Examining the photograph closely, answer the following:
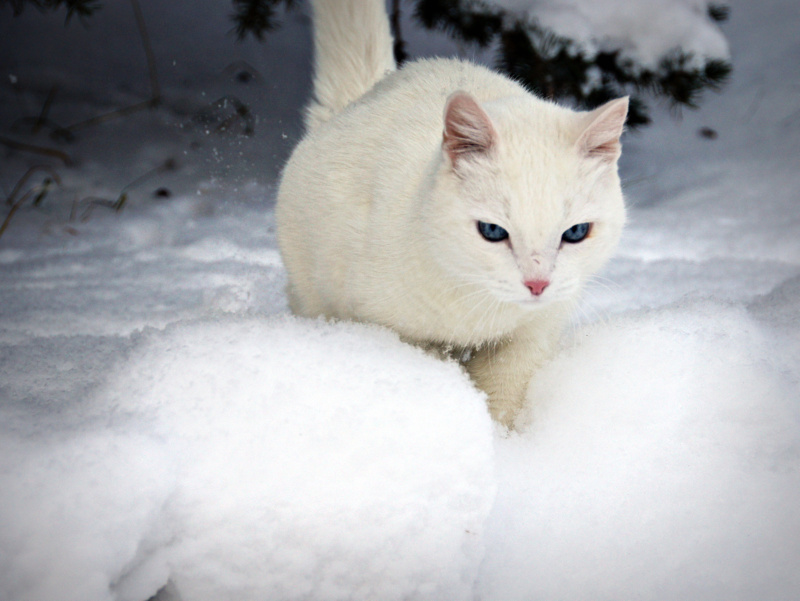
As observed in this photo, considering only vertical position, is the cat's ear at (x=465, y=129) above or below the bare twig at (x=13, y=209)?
above

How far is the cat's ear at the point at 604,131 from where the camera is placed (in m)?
1.16

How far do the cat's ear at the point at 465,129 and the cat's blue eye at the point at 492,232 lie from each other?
0.46 feet

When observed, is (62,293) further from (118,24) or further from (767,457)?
(118,24)

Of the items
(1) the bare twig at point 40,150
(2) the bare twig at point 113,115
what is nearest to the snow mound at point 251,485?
(1) the bare twig at point 40,150

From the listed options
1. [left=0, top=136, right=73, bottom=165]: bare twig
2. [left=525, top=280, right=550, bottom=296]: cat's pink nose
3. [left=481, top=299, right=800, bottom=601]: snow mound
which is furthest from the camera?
[left=0, top=136, right=73, bottom=165]: bare twig

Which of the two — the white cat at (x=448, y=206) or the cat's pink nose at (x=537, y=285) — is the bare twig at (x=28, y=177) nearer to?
the white cat at (x=448, y=206)

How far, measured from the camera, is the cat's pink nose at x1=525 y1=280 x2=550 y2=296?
1.13 meters

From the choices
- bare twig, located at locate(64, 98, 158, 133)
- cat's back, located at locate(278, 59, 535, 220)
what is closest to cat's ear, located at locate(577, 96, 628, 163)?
cat's back, located at locate(278, 59, 535, 220)

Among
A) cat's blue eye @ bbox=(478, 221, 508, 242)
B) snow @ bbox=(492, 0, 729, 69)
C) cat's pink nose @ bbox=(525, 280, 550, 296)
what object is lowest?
cat's pink nose @ bbox=(525, 280, 550, 296)

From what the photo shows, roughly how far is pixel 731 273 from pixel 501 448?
5.31ft

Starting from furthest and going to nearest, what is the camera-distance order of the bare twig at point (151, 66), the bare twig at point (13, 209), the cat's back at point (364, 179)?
the bare twig at point (151, 66)
the bare twig at point (13, 209)
the cat's back at point (364, 179)

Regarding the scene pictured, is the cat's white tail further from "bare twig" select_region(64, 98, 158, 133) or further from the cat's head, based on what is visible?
"bare twig" select_region(64, 98, 158, 133)

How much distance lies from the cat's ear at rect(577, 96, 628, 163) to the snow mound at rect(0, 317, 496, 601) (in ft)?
1.75

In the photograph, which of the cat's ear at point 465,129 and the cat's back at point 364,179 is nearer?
the cat's ear at point 465,129
